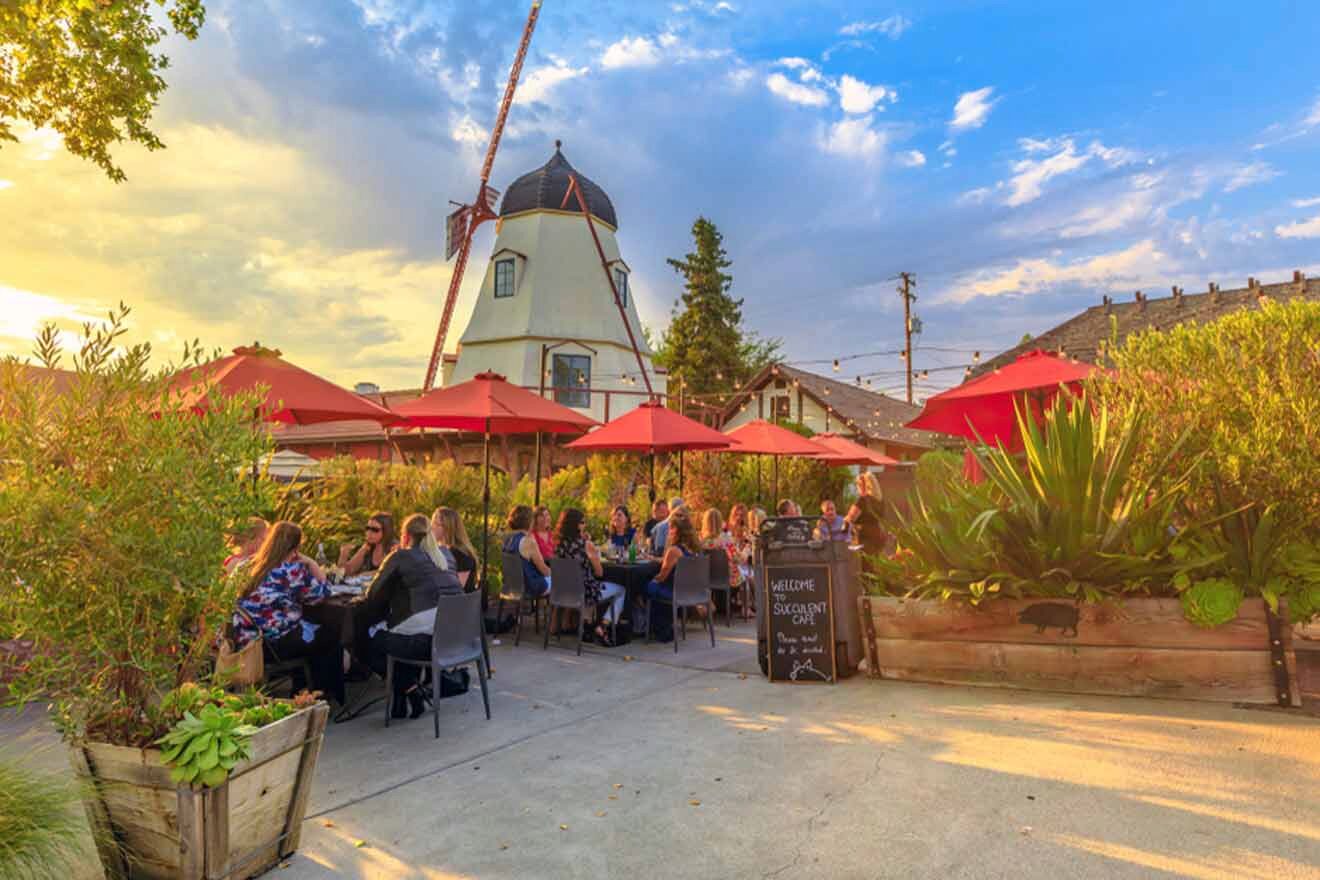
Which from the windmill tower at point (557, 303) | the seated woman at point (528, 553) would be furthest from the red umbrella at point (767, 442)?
the windmill tower at point (557, 303)

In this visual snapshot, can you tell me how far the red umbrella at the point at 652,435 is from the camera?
10.1 metres

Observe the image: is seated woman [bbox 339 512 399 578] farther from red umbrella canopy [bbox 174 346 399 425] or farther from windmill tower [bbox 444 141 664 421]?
windmill tower [bbox 444 141 664 421]

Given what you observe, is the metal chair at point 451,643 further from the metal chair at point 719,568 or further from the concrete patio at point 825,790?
the metal chair at point 719,568

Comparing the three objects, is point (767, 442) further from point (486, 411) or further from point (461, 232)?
point (461, 232)

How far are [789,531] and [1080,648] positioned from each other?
7.50 ft

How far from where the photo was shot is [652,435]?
10.1 m

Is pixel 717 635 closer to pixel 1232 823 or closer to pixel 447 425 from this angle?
pixel 447 425

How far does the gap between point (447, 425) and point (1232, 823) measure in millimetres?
7964

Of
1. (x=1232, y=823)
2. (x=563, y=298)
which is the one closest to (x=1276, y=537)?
(x=1232, y=823)

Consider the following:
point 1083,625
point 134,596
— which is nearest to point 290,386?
point 134,596

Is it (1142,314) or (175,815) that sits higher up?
(1142,314)

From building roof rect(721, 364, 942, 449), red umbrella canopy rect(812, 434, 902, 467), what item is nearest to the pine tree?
building roof rect(721, 364, 942, 449)

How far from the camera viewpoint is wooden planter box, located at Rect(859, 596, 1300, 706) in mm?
5164

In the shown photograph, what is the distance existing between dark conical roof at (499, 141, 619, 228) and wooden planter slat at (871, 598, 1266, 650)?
2937 cm
